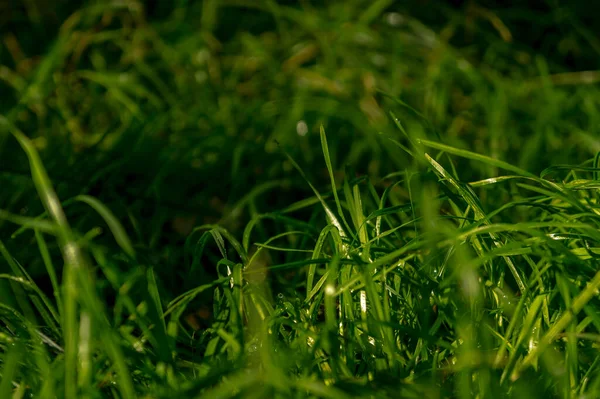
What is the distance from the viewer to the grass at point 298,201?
91 cm

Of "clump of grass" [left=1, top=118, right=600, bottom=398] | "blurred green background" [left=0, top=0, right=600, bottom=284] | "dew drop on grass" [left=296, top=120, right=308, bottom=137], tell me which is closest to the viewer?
"clump of grass" [left=1, top=118, right=600, bottom=398]

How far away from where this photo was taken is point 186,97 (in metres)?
2.26

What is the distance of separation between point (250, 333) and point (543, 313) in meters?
0.44

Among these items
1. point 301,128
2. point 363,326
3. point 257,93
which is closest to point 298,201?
point 301,128

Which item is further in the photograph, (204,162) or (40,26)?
(40,26)

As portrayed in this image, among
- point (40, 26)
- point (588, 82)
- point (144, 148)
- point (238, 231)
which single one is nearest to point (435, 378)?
point (238, 231)

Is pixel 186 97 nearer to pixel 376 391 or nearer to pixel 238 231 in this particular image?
pixel 238 231

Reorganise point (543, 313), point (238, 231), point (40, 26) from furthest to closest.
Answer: point (40, 26) → point (238, 231) → point (543, 313)

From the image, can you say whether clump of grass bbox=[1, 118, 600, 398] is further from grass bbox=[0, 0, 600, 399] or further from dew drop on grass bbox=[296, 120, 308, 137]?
dew drop on grass bbox=[296, 120, 308, 137]

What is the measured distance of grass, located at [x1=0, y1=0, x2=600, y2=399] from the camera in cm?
91

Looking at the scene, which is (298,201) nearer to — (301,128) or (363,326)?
(301,128)

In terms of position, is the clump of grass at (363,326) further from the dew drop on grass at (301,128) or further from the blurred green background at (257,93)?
the dew drop on grass at (301,128)

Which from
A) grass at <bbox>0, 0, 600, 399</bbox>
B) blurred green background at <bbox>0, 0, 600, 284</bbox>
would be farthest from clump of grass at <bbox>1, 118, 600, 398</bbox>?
blurred green background at <bbox>0, 0, 600, 284</bbox>

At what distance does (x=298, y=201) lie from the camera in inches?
65.7
